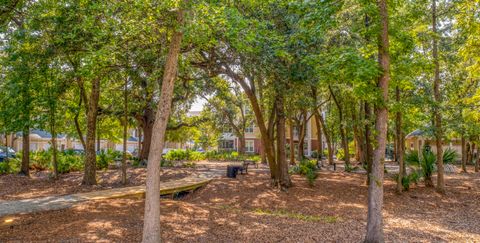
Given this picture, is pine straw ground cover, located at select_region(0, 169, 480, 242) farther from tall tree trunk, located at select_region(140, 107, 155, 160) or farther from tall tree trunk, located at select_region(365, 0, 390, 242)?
tall tree trunk, located at select_region(140, 107, 155, 160)

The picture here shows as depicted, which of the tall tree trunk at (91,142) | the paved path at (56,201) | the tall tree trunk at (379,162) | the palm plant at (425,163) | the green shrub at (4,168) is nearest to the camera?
the tall tree trunk at (379,162)

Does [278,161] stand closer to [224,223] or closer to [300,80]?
[300,80]

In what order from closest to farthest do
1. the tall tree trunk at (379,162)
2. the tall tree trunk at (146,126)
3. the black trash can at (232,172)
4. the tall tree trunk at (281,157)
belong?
the tall tree trunk at (379,162)
the tall tree trunk at (281,157)
the black trash can at (232,172)
the tall tree trunk at (146,126)

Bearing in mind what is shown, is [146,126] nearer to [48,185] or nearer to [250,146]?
[48,185]

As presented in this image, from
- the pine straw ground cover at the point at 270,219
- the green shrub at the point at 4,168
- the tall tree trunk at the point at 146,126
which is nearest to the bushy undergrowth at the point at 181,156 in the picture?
the tall tree trunk at the point at 146,126

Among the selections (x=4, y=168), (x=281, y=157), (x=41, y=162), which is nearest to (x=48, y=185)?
(x=4, y=168)

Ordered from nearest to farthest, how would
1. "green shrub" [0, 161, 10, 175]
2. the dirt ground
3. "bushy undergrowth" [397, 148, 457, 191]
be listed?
the dirt ground → "bushy undergrowth" [397, 148, 457, 191] → "green shrub" [0, 161, 10, 175]

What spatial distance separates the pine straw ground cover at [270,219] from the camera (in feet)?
22.1

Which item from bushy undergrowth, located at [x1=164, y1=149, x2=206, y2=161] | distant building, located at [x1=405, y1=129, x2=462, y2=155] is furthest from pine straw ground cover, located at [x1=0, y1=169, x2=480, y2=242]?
bushy undergrowth, located at [x1=164, y1=149, x2=206, y2=161]

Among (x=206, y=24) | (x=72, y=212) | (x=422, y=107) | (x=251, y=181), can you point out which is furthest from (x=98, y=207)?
(x=422, y=107)

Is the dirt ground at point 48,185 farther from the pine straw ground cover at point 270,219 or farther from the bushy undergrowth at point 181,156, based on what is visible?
the bushy undergrowth at point 181,156

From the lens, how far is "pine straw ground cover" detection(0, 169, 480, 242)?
265 inches

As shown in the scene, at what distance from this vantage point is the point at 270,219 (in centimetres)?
835

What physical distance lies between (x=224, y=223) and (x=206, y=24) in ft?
14.8
